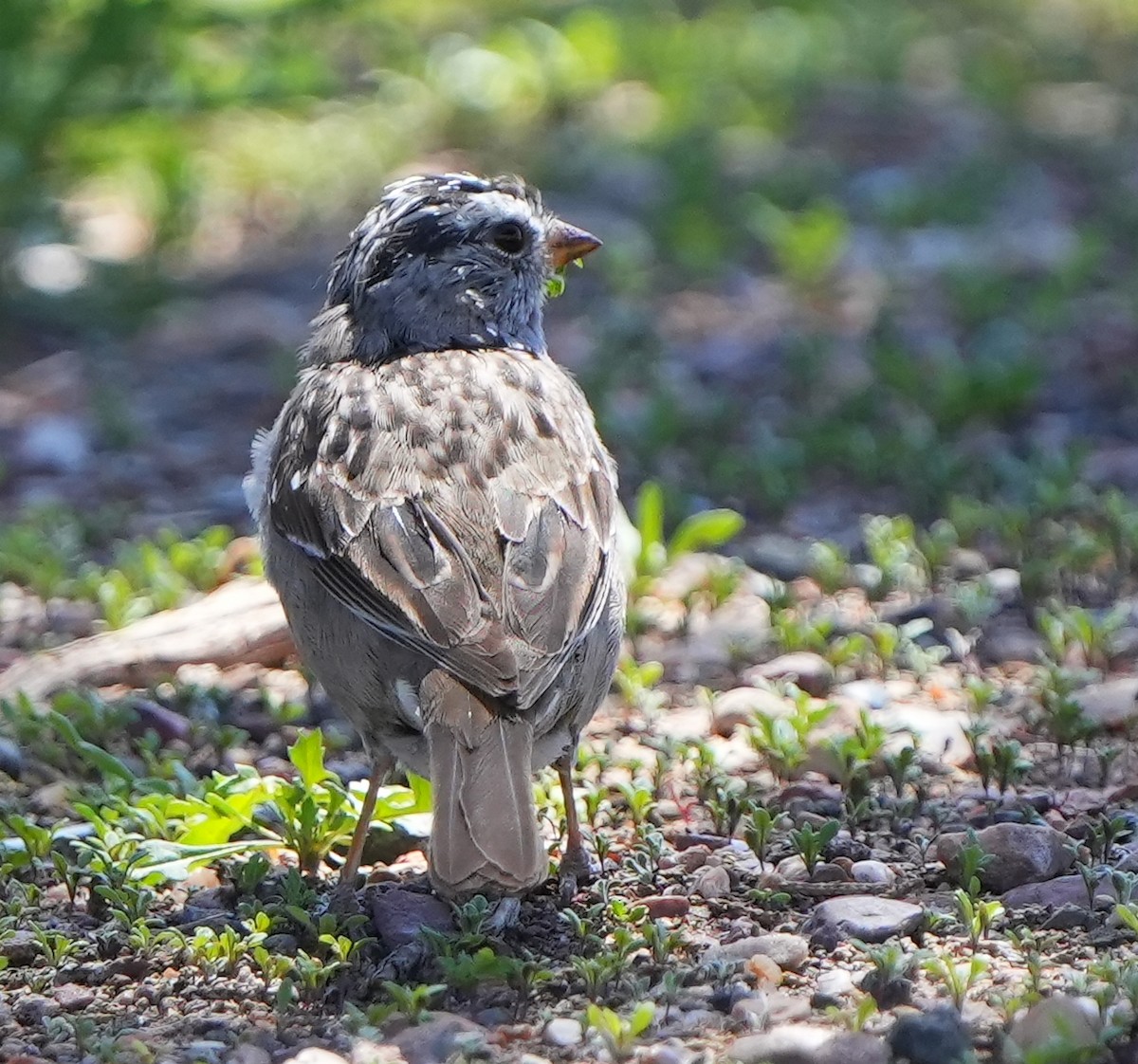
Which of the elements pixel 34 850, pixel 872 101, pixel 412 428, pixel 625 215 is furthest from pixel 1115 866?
pixel 872 101

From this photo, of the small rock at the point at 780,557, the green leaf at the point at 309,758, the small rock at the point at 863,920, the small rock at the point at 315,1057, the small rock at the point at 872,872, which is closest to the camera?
the small rock at the point at 315,1057

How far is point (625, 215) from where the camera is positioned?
10.1 m

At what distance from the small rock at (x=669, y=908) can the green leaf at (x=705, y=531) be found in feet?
6.70

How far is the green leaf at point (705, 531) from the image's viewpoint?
621 cm

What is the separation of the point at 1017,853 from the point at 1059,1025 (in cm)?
93

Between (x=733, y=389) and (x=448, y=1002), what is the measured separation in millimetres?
4573

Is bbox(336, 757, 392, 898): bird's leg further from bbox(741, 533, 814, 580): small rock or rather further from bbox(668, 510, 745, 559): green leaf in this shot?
bbox(741, 533, 814, 580): small rock

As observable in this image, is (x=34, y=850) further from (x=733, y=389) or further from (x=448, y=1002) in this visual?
(x=733, y=389)

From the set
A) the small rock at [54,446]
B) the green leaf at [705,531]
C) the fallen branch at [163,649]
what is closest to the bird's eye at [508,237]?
the green leaf at [705,531]

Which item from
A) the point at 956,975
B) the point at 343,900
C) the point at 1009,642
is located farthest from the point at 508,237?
the point at 956,975

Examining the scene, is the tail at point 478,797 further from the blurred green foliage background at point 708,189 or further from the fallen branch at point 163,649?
the blurred green foliage background at point 708,189

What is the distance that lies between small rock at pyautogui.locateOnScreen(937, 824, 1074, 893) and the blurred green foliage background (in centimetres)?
262

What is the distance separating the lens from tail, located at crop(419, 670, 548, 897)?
Result: 3912 millimetres

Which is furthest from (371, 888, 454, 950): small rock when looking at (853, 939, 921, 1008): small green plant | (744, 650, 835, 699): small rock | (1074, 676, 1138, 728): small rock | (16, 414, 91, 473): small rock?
(16, 414, 91, 473): small rock
